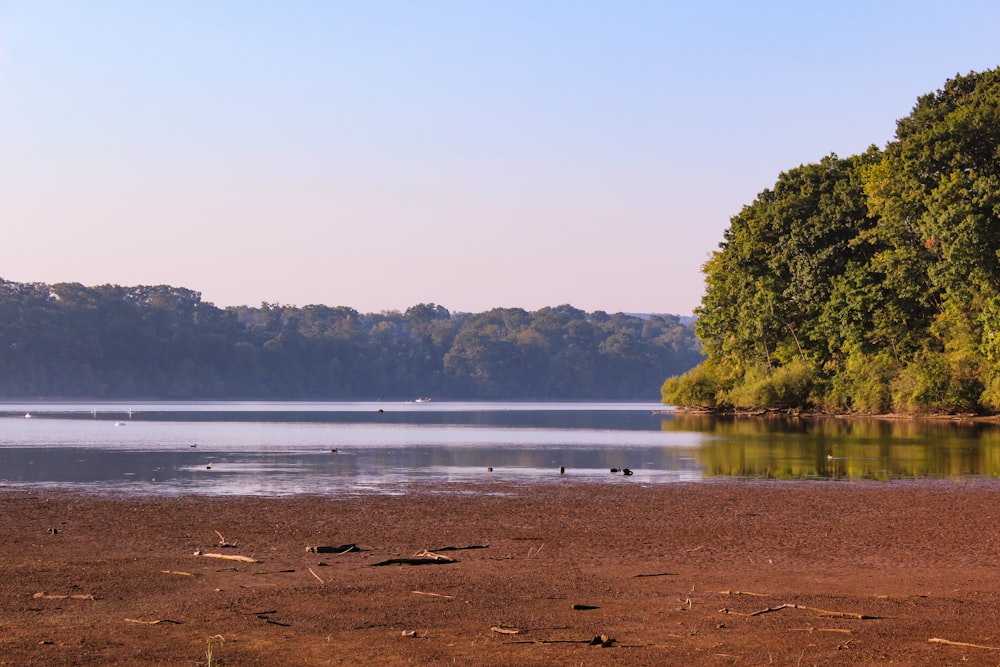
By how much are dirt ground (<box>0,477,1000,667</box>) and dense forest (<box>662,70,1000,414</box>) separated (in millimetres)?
48811

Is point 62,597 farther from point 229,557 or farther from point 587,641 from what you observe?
point 587,641

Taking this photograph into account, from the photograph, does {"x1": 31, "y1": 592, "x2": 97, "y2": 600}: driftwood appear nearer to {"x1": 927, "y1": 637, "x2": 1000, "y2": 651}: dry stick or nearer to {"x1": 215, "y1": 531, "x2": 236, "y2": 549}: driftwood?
{"x1": 215, "y1": 531, "x2": 236, "y2": 549}: driftwood

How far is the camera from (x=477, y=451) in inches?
1809

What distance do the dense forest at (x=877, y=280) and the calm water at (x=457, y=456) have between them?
29.3 ft

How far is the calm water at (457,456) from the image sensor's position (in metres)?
31.2

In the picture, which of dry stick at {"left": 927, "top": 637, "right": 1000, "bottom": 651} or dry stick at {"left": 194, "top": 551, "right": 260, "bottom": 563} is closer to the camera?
dry stick at {"left": 927, "top": 637, "right": 1000, "bottom": 651}

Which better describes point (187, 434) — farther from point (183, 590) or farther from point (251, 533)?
point (183, 590)

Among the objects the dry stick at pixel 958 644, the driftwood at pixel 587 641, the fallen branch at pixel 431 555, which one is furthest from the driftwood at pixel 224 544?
the dry stick at pixel 958 644

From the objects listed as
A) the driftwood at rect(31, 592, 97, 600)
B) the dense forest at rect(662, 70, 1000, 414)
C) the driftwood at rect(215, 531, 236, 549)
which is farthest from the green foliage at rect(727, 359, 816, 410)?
the driftwood at rect(31, 592, 97, 600)

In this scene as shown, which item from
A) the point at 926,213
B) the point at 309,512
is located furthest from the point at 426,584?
the point at 926,213

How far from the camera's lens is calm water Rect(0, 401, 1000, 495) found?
3120 cm

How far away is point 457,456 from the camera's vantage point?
139 feet

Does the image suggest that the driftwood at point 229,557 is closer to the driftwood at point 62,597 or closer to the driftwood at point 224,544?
the driftwood at point 224,544

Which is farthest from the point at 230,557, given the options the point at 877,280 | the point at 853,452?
the point at 877,280
